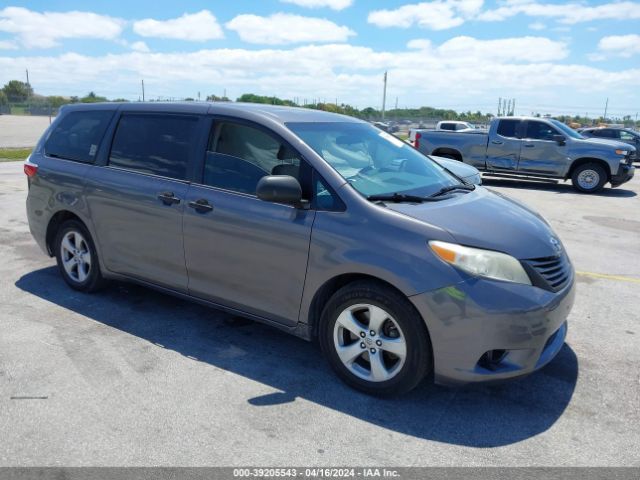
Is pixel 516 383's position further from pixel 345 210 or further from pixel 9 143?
pixel 9 143

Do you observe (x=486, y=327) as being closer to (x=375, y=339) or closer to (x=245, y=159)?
(x=375, y=339)

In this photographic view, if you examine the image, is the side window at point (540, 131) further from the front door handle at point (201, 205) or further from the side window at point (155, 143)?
the front door handle at point (201, 205)

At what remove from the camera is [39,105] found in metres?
58.4

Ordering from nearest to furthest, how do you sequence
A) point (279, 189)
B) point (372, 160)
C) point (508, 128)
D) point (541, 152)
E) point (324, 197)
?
point (279, 189)
point (324, 197)
point (372, 160)
point (541, 152)
point (508, 128)

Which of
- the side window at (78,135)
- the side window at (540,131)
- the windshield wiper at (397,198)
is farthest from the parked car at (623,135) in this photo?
the side window at (78,135)

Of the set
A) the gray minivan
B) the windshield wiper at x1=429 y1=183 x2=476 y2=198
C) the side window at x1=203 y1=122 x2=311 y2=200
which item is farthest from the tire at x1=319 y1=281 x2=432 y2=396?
the windshield wiper at x1=429 y1=183 x2=476 y2=198

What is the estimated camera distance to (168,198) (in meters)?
4.23

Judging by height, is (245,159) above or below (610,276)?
above

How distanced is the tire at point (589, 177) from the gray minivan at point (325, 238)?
34.8ft

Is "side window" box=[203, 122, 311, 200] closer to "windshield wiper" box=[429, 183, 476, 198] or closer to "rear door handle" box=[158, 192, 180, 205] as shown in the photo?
"rear door handle" box=[158, 192, 180, 205]

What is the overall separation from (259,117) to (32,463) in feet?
8.42

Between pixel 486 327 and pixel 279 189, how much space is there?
1490mm

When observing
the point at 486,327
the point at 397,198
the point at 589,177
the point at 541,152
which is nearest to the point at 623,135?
the point at 589,177

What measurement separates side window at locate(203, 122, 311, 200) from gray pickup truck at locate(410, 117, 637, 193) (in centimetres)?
1165
